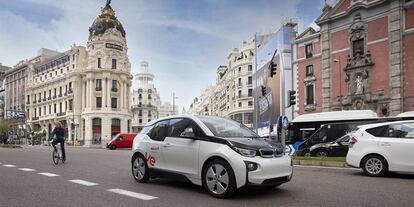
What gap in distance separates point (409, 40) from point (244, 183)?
109 ft

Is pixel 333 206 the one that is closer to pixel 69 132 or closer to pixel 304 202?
pixel 304 202

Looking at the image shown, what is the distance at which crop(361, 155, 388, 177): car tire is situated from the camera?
10.5 metres

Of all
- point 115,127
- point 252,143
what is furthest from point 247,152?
point 115,127

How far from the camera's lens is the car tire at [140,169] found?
28.6 ft

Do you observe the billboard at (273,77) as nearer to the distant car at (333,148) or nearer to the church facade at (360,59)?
the church facade at (360,59)

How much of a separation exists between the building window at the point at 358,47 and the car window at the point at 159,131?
33.7m

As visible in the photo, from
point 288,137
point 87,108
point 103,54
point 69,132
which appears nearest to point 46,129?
point 69,132

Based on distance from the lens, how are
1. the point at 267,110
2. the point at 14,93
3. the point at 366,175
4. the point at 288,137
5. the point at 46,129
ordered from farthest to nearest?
1. the point at 14,93
2. the point at 46,129
3. the point at 267,110
4. the point at 288,137
5. the point at 366,175

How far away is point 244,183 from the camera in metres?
6.50

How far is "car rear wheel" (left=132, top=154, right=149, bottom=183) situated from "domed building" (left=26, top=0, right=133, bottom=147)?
64.2m

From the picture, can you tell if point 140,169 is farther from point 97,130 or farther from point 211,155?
point 97,130

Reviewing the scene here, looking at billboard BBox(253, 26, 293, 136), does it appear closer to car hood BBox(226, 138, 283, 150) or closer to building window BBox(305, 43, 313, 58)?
building window BBox(305, 43, 313, 58)

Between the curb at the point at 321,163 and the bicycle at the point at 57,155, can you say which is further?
the bicycle at the point at 57,155

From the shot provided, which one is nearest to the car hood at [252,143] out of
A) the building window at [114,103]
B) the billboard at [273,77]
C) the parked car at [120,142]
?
the billboard at [273,77]
